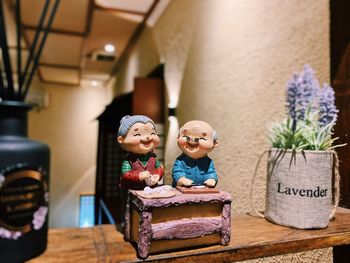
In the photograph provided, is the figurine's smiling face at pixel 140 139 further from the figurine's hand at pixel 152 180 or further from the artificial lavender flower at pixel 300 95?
the artificial lavender flower at pixel 300 95

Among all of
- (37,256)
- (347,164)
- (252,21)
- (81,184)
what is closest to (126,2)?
(252,21)

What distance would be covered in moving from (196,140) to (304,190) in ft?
0.94

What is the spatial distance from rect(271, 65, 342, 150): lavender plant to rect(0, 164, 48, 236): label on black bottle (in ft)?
1.82

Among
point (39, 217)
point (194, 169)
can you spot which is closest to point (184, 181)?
point (194, 169)

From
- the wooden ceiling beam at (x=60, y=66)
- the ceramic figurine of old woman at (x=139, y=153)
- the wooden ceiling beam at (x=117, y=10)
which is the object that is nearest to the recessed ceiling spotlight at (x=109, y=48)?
the wooden ceiling beam at (x=117, y=10)

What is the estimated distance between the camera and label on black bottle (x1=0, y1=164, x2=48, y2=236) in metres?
0.40

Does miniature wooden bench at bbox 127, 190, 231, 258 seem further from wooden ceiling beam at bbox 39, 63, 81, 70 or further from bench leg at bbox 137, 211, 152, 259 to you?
wooden ceiling beam at bbox 39, 63, 81, 70

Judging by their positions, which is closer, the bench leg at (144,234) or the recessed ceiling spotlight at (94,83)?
the bench leg at (144,234)

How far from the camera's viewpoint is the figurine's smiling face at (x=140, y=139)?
520 millimetres

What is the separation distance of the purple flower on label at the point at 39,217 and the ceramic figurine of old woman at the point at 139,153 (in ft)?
0.48

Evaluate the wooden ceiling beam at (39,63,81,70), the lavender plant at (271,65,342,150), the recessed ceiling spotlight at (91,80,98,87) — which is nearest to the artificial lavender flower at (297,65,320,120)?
the lavender plant at (271,65,342,150)

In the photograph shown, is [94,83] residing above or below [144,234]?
above

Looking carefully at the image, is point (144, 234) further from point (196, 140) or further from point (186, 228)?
point (196, 140)

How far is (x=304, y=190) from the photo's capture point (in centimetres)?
63
